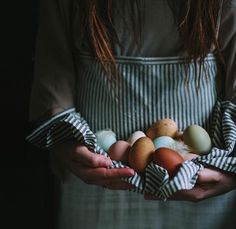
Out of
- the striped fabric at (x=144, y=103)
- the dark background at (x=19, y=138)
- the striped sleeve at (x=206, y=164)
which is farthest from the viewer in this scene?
the dark background at (x=19, y=138)

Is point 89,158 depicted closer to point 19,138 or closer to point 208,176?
point 208,176

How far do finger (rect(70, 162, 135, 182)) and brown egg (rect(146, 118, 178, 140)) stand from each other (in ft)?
0.34

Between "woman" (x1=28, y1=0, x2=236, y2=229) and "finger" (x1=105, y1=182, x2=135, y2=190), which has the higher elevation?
"woman" (x1=28, y1=0, x2=236, y2=229)

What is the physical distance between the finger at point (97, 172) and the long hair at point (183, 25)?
176 mm

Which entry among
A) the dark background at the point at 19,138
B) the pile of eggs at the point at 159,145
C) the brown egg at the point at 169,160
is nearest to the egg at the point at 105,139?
the pile of eggs at the point at 159,145

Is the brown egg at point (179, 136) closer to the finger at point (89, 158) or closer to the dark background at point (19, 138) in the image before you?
the finger at point (89, 158)

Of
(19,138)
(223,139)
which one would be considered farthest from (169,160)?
(19,138)

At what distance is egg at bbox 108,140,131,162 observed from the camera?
0.78m

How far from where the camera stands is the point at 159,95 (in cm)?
83

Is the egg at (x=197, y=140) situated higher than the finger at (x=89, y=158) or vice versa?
the egg at (x=197, y=140)

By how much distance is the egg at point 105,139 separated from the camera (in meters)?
0.81

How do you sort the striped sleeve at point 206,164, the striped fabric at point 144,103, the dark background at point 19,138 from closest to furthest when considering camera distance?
the striped sleeve at point 206,164 → the striped fabric at point 144,103 → the dark background at point 19,138

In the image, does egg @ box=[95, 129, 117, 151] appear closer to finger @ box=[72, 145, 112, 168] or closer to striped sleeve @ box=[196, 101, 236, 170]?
finger @ box=[72, 145, 112, 168]

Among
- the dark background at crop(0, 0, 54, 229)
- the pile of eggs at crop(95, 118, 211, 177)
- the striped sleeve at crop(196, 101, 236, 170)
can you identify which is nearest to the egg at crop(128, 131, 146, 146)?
the pile of eggs at crop(95, 118, 211, 177)
